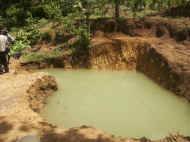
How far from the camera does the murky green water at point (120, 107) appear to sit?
28.2ft

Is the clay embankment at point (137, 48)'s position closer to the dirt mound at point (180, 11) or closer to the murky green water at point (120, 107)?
the murky green water at point (120, 107)

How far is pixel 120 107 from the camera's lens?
9.83 metres

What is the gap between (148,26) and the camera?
49.8 feet

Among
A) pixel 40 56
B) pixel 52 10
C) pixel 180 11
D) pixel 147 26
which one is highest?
pixel 52 10

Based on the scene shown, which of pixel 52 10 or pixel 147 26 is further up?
pixel 52 10

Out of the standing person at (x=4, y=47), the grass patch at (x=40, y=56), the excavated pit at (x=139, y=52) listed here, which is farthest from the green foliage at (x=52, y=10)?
the standing person at (x=4, y=47)

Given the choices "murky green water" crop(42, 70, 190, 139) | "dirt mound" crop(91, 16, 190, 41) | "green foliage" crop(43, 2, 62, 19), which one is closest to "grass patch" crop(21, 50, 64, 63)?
"murky green water" crop(42, 70, 190, 139)

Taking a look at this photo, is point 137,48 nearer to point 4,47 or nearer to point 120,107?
point 120,107

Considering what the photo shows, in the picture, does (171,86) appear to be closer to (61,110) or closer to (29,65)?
(61,110)

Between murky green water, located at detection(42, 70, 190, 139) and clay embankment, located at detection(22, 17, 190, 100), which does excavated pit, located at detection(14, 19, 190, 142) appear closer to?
clay embankment, located at detection(22, 17, 190, 100)

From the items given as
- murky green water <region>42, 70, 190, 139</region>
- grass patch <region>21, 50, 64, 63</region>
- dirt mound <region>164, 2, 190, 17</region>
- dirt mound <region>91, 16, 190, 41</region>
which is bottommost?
murky green water <region>42, 70, 190, 139</region>

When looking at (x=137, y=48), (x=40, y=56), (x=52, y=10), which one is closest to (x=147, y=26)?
(x=137, y=48)

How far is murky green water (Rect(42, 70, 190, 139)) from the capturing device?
338 inches

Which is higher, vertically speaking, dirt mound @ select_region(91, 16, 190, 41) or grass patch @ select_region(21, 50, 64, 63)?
dirt mound @ select_region(91, 16, 190, 41)
